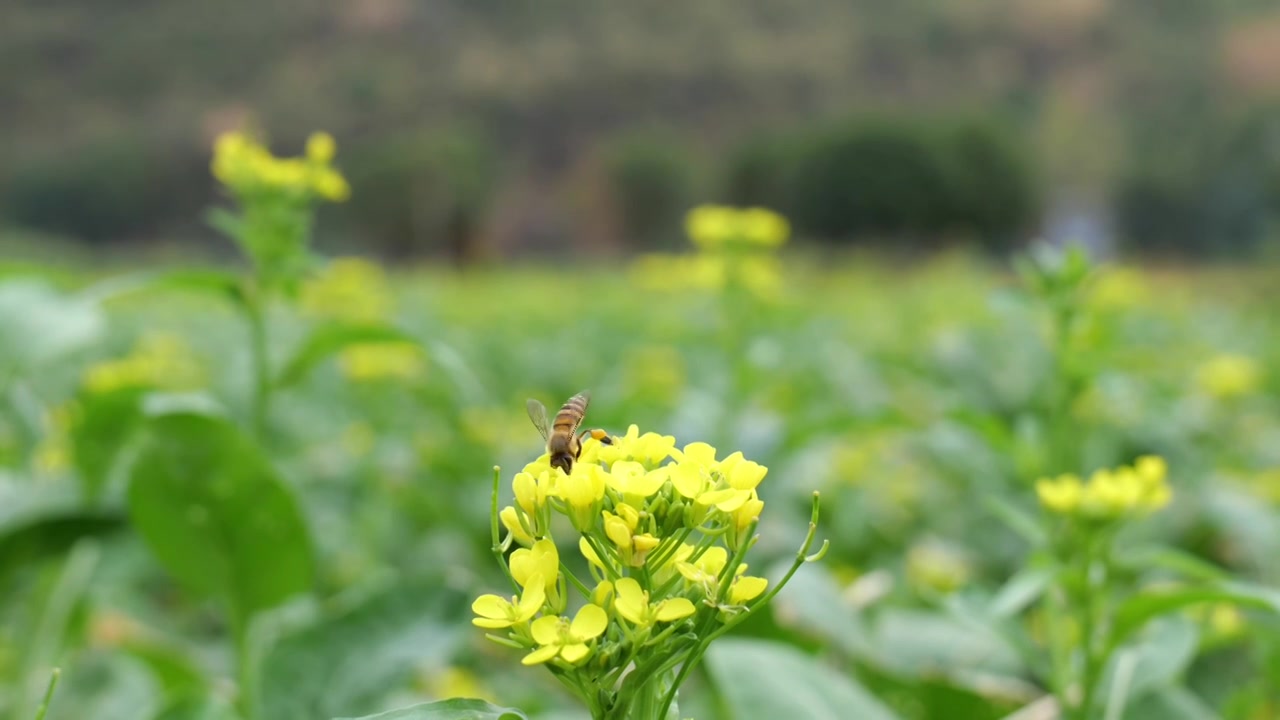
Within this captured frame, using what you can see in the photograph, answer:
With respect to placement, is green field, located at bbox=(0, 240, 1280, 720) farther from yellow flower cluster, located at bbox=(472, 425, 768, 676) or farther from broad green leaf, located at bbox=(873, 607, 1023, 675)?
yellow flower cluster, located at bbox=(472, 425, 768, 676)

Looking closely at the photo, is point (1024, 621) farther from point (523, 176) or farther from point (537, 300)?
point (523, 176)

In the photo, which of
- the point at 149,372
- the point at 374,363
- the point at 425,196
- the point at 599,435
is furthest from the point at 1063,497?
the point at 425,196

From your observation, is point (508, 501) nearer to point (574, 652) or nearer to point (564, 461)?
point (564, 461)

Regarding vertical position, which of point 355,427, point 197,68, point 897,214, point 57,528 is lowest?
point 57,528

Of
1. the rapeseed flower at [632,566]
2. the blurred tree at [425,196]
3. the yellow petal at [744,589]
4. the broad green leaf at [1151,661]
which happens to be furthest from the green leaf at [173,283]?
the blurred tree at [425,196]

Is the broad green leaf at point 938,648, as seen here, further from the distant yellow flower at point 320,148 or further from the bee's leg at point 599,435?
the distant yellow flower at point 320,148

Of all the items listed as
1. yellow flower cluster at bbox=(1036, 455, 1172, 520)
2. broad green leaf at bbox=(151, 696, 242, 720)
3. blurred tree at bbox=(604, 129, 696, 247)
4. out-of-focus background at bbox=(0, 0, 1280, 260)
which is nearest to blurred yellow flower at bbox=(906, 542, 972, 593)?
yellow flower cluster at bbox=(1036, 455, 1172, 520)

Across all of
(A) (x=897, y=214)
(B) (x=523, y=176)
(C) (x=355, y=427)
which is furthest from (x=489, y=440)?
(B) (x=523, y=176)
